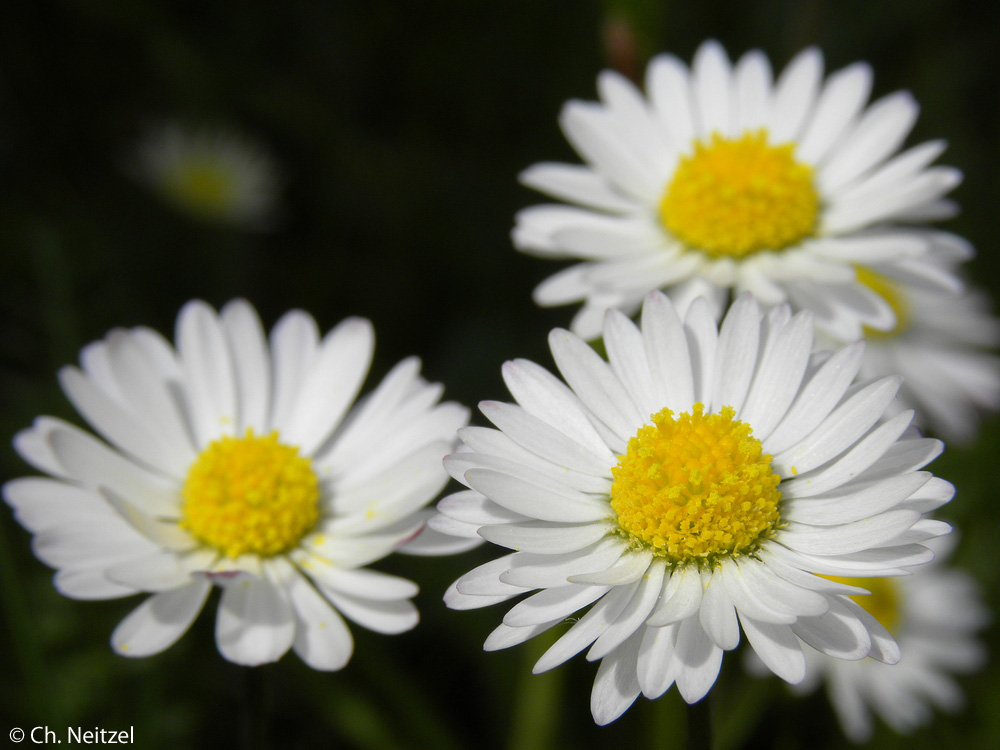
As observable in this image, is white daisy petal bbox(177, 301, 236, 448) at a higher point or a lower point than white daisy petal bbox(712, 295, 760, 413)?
higher

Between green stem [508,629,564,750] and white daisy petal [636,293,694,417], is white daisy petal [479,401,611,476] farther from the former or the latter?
green stem [508,629,564,750]

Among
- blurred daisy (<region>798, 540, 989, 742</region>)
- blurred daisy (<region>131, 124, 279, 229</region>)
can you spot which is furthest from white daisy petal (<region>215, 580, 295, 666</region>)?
blurred daisy (<region>131, 124, 279, 229</region>)

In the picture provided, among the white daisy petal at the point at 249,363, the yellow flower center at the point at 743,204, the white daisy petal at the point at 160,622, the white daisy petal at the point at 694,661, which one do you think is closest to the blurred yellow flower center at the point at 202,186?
the white daisy petal at the point at 249,363

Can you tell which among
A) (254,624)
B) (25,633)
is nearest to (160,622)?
(254,624)

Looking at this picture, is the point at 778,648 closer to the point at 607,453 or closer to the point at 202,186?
the point at 607,453

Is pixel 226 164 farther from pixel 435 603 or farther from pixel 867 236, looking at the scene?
pixel 867 236

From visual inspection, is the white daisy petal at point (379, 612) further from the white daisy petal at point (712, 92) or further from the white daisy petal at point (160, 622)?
the white daisy petal at point (712, 92)
